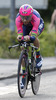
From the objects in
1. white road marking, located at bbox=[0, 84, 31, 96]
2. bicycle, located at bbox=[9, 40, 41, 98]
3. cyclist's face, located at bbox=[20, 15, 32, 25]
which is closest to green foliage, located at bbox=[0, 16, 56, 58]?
white road marking, located at bbox=[0, 84, 31, 96]

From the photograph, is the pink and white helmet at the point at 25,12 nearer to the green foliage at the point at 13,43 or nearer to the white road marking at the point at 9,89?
the white road marking at the point at 9,89

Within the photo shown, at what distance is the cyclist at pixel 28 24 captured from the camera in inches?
309

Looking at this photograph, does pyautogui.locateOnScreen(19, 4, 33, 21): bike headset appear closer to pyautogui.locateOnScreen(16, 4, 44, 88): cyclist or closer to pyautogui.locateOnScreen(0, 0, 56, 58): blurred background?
pyautogui.locateOnScreen(16, 4, 44, 88): cyclist

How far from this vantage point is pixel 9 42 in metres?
17.8

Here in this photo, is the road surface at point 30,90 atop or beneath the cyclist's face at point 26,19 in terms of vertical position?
beneath

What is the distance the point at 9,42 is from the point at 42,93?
30.9ft

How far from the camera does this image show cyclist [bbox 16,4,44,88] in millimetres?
7844

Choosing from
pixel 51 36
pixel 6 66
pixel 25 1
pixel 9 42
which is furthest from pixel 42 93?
pixel 25 1

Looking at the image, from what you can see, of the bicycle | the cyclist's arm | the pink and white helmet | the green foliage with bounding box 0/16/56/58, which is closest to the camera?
the bicycle

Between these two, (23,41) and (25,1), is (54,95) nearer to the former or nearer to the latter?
(23,41)

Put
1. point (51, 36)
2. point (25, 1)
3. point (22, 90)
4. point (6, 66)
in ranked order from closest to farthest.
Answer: point (22, 90), point (6, 66), point (51, 36), point (25, 1)

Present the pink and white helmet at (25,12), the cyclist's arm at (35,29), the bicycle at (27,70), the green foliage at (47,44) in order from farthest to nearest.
A: the green foliage at (47,44), the cyclist's arm at (35,29), the pink and white helmet at (25,12), the bicycle at (27,70)

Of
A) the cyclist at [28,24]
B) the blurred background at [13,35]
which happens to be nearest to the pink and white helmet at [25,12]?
the cyclist at [28,24]

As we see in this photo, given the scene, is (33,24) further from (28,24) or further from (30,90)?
(30,90)
